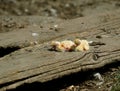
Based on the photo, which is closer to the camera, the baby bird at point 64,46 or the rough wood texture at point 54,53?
the rough wood texture at point 54,53

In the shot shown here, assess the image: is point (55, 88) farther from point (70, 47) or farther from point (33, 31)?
point (33, 31)

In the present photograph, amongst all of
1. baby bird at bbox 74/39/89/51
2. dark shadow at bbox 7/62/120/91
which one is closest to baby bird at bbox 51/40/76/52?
baby bird at bbox 74/39/89/51

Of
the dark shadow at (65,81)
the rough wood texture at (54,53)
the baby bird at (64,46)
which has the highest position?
the baby bird at (64,46)

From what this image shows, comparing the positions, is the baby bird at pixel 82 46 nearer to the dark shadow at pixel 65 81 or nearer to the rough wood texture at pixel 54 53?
the rough wood texture at pixel 54 53

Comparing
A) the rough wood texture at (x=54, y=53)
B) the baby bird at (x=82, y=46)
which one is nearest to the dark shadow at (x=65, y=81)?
the rough wood texture at (x=54, y=53)

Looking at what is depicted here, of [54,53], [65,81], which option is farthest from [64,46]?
[65,81]

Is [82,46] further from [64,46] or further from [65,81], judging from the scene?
[65,81]

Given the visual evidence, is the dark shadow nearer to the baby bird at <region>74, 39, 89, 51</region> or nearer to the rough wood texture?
the rough wood texture

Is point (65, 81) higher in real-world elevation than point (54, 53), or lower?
lower
